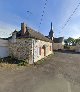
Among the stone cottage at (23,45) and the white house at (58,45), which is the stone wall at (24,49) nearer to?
the stone cottage at (23,45)

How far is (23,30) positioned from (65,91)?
51.4 ft

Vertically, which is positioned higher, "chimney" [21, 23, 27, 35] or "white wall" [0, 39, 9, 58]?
"chimney" [21, 23, 27, 35]

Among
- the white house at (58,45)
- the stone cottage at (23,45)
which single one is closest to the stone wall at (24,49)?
the stone cottage at (23,45)

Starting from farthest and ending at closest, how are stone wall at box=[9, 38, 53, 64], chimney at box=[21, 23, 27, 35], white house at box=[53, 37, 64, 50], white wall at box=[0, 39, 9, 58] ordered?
white house at box=[53, 37, 64, 50] → chimney at box=[21, 23, 27, 35] → white wall at box=[0, 39, 9, 58] → stone wall at box=[9, 38, 53, 64]

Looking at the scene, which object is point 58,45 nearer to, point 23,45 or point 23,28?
point 23,28

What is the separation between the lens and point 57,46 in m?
76.9

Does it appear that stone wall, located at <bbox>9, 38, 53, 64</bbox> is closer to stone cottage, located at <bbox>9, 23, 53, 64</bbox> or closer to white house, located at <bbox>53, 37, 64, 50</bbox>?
stone cottage, located at <bbox>9, 23, 53, 64</bbox>

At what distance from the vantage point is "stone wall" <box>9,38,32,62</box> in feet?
74.5

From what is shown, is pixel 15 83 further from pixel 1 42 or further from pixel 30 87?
pixel 1 42

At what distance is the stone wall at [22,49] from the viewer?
74.5 ft

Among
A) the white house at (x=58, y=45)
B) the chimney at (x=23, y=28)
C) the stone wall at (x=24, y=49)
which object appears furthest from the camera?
the white house at (x=58, y=45)

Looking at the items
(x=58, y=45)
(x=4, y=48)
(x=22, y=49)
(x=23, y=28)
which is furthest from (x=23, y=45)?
(x=58, y=45)

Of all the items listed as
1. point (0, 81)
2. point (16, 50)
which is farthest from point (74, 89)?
point (16, 50)

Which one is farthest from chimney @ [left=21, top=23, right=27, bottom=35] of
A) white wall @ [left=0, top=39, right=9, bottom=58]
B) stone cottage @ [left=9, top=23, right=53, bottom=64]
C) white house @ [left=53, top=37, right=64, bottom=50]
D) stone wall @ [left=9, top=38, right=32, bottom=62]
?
white house @ [left=53, top=37, right=64, bottom=50]
